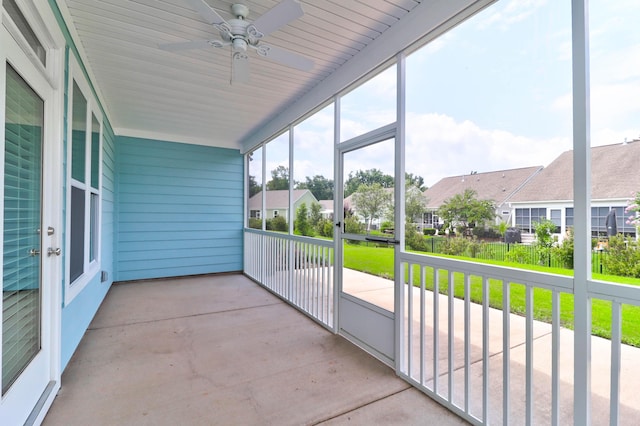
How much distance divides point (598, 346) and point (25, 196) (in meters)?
3.39

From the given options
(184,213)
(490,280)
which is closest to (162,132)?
(184,213)

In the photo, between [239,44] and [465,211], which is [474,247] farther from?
[239,44]

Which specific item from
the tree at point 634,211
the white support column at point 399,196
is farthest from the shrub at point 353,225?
the tree at point 634,211

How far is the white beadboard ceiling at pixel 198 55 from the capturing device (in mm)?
2236

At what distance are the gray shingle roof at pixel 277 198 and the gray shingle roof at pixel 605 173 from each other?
8.96 ft

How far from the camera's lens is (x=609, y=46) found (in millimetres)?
1368

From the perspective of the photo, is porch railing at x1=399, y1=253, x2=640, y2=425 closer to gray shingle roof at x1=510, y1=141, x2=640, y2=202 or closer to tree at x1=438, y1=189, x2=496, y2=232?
tree at x1=438, y1=189, x2=496, y2=232

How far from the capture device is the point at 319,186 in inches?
144

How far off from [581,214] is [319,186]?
8.46 feet

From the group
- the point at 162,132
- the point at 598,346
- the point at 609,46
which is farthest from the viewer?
the point at 162,132

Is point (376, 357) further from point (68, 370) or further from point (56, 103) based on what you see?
point (56, 103)

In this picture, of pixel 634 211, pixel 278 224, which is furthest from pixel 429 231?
pixel 278 224

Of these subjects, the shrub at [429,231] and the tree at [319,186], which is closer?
the shrub at [429,231]

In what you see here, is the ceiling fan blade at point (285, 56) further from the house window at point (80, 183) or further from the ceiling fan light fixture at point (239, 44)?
the house window at point (80, 183)
